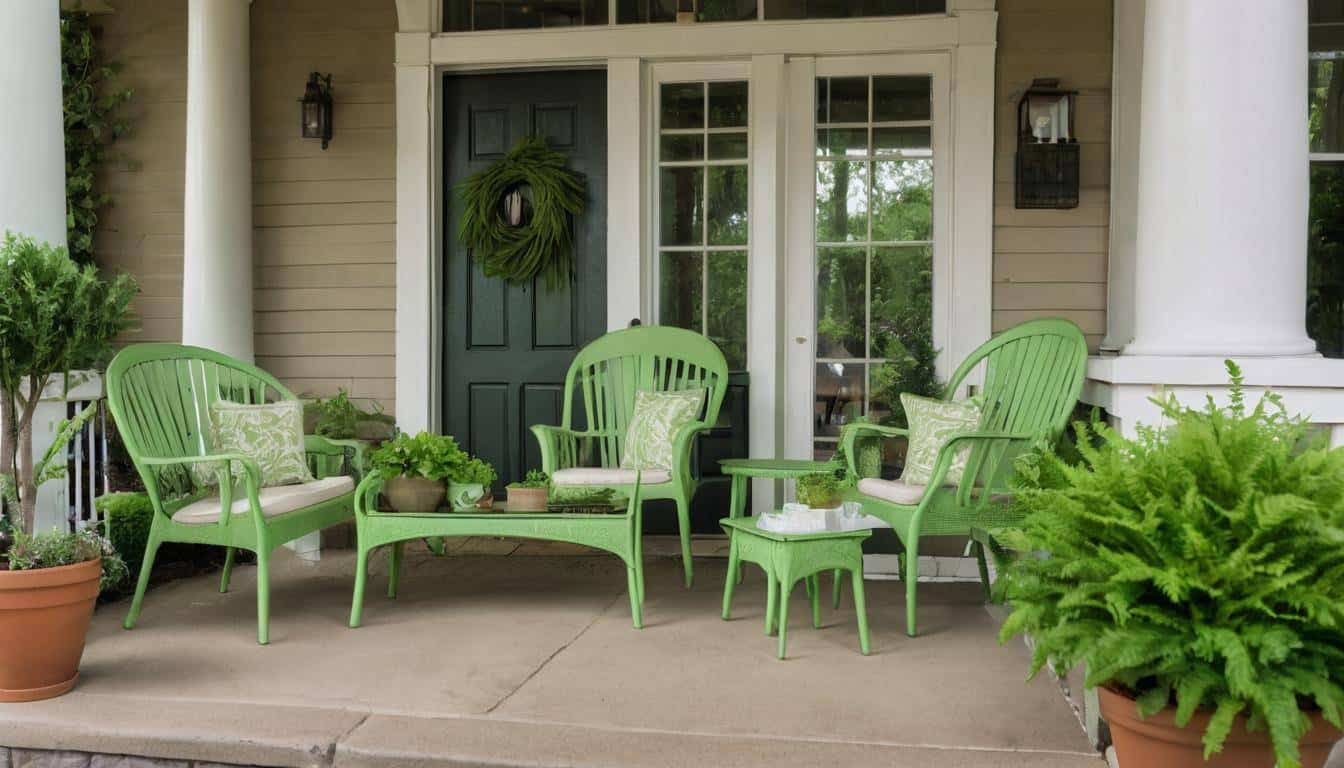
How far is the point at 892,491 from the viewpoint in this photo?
3.54 m

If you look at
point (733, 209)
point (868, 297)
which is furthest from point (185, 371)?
point (868, 297)

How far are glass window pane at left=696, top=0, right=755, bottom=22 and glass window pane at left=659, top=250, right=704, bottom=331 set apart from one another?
98cm

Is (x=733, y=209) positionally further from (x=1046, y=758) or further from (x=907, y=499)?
(x=1046, y=758)

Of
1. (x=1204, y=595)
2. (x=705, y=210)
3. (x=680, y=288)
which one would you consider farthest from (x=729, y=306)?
(x=1204, y=595)

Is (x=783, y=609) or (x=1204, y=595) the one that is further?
(x=783, y=609)

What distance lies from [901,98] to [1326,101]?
1538 millimetres

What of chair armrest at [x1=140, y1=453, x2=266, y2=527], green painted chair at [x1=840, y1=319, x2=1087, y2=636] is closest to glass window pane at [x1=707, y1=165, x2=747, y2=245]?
green painted chair at [x1=840, y1=319, x2=1087, y2=636]

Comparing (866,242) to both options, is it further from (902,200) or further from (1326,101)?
(1326,101)

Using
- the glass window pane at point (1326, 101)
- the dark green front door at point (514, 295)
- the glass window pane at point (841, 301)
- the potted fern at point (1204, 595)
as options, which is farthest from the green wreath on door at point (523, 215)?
the potted fern at point (1204, 595)

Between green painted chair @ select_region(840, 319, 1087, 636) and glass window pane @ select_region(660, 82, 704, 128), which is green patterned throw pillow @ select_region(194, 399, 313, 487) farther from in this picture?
glass window pane @ select_region(660, 82, 704, 128)

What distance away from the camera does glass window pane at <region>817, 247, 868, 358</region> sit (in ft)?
15.6

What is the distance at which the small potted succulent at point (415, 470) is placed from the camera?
3.52m

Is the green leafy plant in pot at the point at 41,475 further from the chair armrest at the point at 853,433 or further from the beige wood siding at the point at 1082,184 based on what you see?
the beige wood siding at the point at 1082,184

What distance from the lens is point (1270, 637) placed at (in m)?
1.84
